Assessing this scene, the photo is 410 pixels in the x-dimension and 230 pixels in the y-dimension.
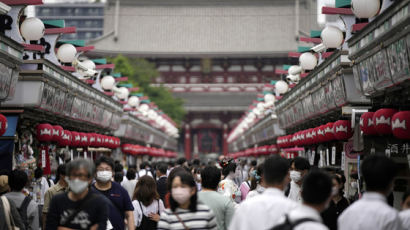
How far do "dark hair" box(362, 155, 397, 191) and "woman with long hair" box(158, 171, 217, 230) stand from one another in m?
1.72

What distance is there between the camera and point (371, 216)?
513 centimetres

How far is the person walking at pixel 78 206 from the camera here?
637cm

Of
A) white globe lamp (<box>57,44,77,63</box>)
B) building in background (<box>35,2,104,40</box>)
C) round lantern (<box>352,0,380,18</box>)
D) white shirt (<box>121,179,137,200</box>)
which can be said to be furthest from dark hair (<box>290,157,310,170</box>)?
building in background (<box>35,2,104,40</box>)

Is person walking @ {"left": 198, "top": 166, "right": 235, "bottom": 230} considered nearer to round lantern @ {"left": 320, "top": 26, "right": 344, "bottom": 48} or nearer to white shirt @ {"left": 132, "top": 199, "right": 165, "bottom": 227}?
white shirt @ {"left": 132, "top": 199, "right": 165, "bottom": 227}

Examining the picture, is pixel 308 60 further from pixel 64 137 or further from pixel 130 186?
pixel 64 137

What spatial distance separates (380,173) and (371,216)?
40 centimetres

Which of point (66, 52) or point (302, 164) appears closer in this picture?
point (302, 164)

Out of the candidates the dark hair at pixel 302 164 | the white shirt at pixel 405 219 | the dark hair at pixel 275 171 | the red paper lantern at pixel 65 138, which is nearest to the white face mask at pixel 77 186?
the dark hair at pixel 275 171

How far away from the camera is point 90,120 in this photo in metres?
22.5

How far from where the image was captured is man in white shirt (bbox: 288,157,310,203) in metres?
9.11

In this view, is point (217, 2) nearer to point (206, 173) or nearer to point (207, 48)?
point (207, 48)

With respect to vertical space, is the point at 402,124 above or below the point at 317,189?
above

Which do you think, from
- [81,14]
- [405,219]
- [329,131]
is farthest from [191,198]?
[81,14]

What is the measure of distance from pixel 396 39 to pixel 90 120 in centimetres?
1484
